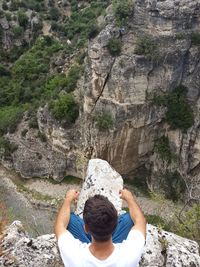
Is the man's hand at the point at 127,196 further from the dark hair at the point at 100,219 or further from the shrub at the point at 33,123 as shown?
the shrub at the point at 33,123

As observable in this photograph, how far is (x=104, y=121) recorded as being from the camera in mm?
29328

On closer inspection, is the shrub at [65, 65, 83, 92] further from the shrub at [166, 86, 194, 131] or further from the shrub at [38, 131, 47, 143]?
the shrub at [166, 86, 194, 131]

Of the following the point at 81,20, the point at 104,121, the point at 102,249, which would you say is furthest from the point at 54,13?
the point at 102,249

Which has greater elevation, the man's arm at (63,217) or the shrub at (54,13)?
the man's arm at (63,217)

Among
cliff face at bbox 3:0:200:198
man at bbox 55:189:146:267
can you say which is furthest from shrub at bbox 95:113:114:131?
man at bbox 55:189:146:267

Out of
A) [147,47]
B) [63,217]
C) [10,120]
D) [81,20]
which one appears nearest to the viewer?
[63,217]

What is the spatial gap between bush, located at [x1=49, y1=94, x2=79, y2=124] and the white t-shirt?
26.2 meters

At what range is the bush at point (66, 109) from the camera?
104ft

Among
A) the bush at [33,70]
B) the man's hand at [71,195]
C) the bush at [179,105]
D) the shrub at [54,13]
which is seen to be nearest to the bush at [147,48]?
the bush at [179,105]

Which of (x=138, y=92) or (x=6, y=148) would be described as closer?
(x=138, y=92)

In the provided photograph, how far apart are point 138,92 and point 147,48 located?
2.69 meters

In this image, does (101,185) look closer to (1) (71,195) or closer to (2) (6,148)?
(1) (71,195)

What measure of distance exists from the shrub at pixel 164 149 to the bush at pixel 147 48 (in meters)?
5.69

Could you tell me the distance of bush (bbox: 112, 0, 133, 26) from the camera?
27.4 metres
